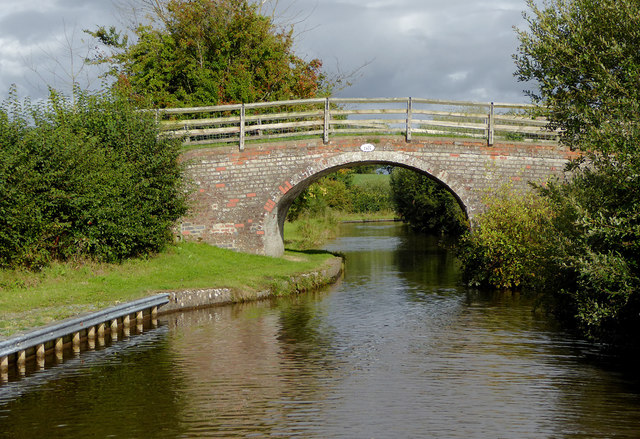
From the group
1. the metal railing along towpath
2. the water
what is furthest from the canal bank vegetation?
the metal railing along towpath

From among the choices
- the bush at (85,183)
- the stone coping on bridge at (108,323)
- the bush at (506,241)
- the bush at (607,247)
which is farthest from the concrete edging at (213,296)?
the bush at (607,247)

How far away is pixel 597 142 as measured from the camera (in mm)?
10922

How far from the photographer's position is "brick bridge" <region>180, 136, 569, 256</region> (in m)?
22.5

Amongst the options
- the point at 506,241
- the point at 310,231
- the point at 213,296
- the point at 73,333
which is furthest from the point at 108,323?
the point at 310,231

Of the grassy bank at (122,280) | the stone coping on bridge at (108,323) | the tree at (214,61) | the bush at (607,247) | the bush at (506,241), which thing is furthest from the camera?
the tree at (214,61)

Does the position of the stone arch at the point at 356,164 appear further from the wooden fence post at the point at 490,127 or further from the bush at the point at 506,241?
the bush at the point at 506,241

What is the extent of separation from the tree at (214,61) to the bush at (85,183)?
758 centimetres

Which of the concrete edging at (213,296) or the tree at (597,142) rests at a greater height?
the tree at (597,142)

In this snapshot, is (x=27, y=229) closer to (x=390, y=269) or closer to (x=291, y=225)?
(x=390, y=269)

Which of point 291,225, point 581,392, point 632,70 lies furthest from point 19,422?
point 291,225

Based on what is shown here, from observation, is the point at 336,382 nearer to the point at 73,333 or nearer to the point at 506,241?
the point at 73,333

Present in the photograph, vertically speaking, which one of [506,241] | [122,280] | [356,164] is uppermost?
[356,164]

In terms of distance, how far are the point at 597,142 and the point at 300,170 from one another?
513 inches

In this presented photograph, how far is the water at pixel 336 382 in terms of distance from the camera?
8.71m
